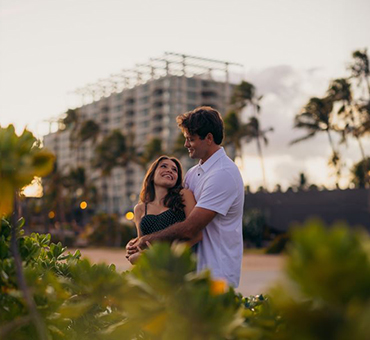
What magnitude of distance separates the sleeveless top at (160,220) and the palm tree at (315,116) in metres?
45.2

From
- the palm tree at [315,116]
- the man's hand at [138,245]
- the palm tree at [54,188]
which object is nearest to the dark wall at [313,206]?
the palm tree at [315,116]

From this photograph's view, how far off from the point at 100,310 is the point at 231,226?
1535mm

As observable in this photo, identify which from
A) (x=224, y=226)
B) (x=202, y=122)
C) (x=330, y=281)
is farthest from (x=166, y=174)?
(x=330, y=281)

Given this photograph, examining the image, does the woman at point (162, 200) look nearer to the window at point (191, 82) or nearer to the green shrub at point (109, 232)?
the green shrub at point (109, 232)

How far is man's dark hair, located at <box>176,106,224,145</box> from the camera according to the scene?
3.13m

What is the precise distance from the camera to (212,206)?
2.87 m

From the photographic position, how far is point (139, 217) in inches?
139

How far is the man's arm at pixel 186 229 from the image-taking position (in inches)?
109

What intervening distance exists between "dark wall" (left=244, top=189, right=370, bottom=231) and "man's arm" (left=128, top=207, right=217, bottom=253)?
115 feet

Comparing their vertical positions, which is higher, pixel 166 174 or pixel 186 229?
pixel 166 174

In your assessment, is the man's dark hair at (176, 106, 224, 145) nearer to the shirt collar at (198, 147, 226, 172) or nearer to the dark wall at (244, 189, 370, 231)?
the shirt collar at (198, 147, 226, 172)

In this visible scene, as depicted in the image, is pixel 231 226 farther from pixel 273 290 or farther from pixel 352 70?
pixel 352 70

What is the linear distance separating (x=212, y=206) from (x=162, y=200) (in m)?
0.65

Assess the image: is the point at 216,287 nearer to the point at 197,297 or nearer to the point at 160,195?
the point at 197,297
